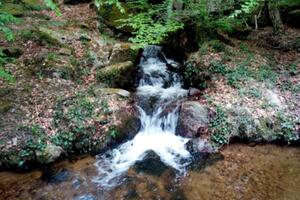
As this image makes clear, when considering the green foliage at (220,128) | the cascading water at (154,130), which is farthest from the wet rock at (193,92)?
the green foliage at (220,128)

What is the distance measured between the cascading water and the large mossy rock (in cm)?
36

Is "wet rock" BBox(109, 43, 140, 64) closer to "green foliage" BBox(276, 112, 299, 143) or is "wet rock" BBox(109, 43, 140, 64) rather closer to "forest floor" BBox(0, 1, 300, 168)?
"forest floor" BBox(0, 1, 300, 168)

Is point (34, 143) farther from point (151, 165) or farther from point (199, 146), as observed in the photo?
point (199, 146)

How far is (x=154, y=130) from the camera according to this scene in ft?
30.8

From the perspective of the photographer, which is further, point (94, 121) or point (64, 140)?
point (94, 121)

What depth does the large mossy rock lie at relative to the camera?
8.29 metres

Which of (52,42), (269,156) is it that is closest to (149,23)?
(52,42)

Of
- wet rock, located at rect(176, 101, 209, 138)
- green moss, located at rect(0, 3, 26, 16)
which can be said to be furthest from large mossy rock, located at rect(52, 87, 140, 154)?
green moss, located at rect(0, 3, 26, 16)

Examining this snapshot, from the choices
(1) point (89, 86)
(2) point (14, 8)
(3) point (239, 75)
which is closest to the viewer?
(1) point (89, 86)

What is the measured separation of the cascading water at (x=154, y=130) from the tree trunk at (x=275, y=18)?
16.3ft

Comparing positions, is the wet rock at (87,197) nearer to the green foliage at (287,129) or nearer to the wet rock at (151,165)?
the wet rock at (151,165)

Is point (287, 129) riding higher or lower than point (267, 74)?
lower

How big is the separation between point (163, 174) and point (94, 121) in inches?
99.9

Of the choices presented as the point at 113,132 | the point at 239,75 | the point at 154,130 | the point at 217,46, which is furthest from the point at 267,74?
the point at 113,132
